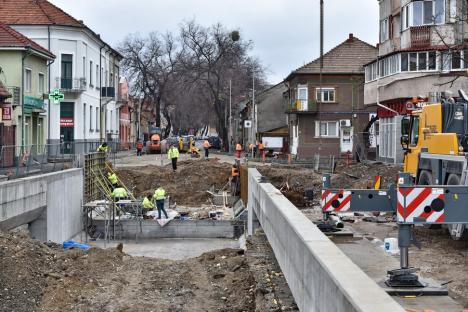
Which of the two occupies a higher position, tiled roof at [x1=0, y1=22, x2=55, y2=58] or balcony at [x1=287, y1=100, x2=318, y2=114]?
tiled roof at [x1=0, y1=22, x2=55, y2=58]

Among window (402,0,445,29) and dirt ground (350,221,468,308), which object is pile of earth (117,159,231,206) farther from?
dirt ground (350,221,468,308)

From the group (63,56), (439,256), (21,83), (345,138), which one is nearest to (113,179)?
(21,83)

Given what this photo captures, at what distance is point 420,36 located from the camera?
37.2 metres

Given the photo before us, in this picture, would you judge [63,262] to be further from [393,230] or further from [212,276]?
[393,230]

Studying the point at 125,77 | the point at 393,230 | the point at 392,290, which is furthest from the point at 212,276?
the point at 125,77

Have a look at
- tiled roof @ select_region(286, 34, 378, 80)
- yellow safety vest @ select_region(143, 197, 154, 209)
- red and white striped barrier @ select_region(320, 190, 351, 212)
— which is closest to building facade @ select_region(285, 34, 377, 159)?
tiled roof @ select_region(286, 34, 378, 80)

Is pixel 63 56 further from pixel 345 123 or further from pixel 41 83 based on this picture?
pixel 345 123

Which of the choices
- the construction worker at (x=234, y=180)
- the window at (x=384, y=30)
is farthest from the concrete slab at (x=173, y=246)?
the window at (x=384, y=30)

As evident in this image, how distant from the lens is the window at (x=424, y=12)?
1433 inches

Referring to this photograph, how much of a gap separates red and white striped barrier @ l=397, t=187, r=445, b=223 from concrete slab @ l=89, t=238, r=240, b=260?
47.0 ft

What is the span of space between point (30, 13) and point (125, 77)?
3071 centimetres

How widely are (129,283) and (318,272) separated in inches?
328

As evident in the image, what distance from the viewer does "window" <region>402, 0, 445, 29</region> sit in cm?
3641

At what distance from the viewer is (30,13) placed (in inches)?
1954
